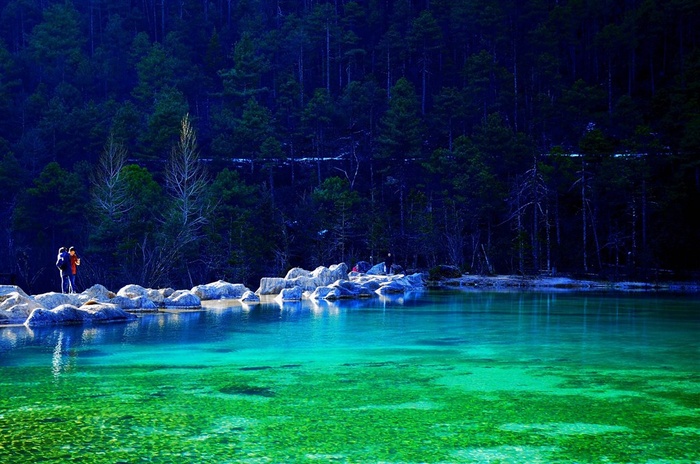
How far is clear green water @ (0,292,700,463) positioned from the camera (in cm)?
604

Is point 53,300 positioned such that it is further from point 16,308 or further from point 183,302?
point 183,302

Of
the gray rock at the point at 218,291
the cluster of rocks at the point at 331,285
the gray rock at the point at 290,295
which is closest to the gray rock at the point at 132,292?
the gray rock at the point at 218,291

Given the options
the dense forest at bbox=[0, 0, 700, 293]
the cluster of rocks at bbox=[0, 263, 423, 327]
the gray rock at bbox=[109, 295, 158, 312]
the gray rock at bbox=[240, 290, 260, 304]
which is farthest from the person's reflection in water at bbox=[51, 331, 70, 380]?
the dense forest at bbox=[0, 0, 700, 293]

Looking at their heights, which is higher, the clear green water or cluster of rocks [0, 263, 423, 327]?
cluster of rocks [0, 263, 423, 327]

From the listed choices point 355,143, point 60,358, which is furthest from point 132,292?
point 355,143

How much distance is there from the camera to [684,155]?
142 ft

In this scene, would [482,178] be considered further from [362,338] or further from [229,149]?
[362,338]

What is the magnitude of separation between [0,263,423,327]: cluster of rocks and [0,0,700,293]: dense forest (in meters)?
5.59

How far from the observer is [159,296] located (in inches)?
851

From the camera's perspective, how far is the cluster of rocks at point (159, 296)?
1633 cm

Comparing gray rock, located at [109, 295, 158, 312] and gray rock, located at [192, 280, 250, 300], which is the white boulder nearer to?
gray rock, located at [109, 295, 158, 312]

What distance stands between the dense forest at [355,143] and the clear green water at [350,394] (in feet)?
62.1

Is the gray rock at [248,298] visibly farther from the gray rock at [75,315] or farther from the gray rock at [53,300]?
the gray rock at [53,300]

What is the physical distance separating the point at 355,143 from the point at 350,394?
5331 cm
